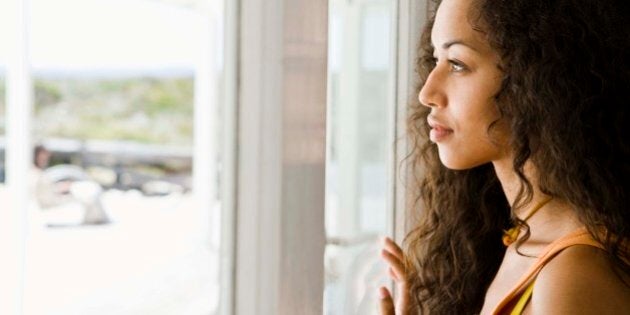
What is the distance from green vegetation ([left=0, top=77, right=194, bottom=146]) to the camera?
9.98 meters

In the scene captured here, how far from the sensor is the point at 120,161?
10766mm

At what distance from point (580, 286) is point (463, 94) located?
12.6 inches

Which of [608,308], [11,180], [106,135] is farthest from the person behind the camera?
[106,135]

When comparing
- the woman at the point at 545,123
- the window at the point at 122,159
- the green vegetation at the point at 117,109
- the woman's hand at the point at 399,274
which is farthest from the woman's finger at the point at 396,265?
the green vegetation at the point at 117,109

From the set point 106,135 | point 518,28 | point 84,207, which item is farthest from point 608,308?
point 106,135

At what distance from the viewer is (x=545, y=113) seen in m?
1.11

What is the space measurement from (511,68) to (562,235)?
9.5 inches

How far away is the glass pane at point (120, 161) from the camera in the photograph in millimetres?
4059

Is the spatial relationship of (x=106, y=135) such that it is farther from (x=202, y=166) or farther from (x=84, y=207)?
(x=84, y=207)

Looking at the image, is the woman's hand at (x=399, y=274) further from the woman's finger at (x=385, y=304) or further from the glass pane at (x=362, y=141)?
the glass pane at (x=362, y=141)

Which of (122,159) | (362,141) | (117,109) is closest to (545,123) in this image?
(362,141)

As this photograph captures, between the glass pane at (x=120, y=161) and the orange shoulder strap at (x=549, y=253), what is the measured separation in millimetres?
533

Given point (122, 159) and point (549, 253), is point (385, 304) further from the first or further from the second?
point (122, 159)

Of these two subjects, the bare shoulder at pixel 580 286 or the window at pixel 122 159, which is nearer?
the bare shoulder at pixel 580 286
